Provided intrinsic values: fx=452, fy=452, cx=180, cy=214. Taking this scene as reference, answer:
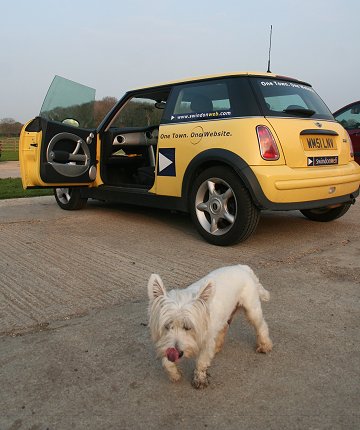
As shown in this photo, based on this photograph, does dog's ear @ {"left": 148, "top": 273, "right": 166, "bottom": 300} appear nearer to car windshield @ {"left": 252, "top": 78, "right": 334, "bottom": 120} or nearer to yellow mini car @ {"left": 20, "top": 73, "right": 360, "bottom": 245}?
yellow mini car @ {"left": 20, "top": 73, "right": 360, "bottom": 245}

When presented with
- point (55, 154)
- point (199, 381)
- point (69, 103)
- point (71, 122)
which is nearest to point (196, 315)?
point (199, 381)

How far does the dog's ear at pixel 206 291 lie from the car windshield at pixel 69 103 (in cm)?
493

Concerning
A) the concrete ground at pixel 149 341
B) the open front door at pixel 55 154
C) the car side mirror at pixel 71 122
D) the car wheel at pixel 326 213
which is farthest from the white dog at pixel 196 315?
the car side mirror at pixel 71 122

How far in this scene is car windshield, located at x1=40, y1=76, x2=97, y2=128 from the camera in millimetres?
6496

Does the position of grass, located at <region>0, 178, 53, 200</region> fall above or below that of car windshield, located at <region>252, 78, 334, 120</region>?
below

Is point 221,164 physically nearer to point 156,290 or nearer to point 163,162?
point 163,162

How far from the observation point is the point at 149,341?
9.05 ft

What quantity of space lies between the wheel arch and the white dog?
6.92 ft

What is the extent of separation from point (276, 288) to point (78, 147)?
3.79 meters

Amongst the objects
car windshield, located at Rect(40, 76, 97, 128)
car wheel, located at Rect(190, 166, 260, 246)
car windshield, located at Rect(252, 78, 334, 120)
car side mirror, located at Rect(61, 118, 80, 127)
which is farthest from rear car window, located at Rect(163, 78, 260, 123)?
car windshield, located at Rect(40, 76, 97, 128)

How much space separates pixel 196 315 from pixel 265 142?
2890mm

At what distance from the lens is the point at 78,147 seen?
20.8 feet

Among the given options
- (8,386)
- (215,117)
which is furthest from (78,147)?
(8,386)

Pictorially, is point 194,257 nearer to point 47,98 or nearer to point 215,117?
point 215,117
